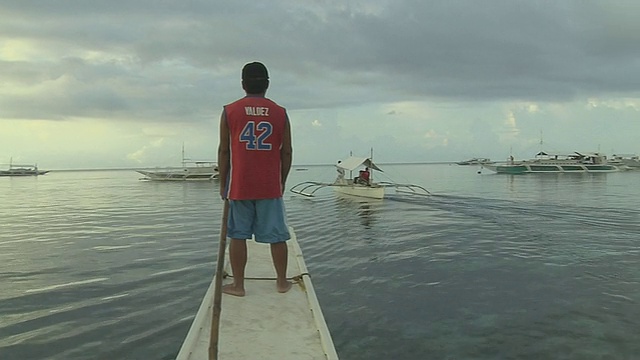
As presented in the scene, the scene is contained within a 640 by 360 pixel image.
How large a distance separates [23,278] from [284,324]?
748cm

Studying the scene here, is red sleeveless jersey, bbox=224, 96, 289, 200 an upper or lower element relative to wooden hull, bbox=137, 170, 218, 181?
upper

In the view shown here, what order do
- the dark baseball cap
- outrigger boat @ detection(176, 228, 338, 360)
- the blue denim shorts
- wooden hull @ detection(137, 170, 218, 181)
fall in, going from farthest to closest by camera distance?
wooden hull @ detection(137, 170, 218, 181)
the blue denim shorts
the dark baseball cap
outrigger boat @ detection(176, 228, 338, 360)

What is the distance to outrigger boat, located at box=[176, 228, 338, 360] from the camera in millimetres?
3350

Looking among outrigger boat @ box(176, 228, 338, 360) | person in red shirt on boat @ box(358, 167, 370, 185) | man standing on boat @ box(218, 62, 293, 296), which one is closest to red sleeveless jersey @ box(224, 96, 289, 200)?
man standing on boat @ box(218, 62, 293, 296)

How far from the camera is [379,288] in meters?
8.53

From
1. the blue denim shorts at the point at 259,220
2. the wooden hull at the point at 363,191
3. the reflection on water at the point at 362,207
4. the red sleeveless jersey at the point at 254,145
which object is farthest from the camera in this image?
the wooden hull at the point at 363,191

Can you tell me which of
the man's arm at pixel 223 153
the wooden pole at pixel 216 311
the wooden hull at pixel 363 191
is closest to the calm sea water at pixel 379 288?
the man's arm at pixel 223 153

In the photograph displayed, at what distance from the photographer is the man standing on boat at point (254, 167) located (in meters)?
4.32

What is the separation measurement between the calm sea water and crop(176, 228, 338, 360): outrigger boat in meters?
1.55

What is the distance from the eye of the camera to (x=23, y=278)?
9.14 metres

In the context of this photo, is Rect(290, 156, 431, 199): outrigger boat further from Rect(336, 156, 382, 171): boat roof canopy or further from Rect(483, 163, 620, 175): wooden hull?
Rect(483, 163, 620, 175): wooden hull

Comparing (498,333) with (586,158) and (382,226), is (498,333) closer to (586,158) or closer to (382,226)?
(382,226)

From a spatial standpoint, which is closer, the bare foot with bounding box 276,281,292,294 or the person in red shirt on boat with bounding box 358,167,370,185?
the bare foot with bounding box 276,281,292,294

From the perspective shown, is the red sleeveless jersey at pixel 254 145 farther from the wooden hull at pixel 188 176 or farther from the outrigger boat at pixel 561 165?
the outrigger boat at pixel 561 165
